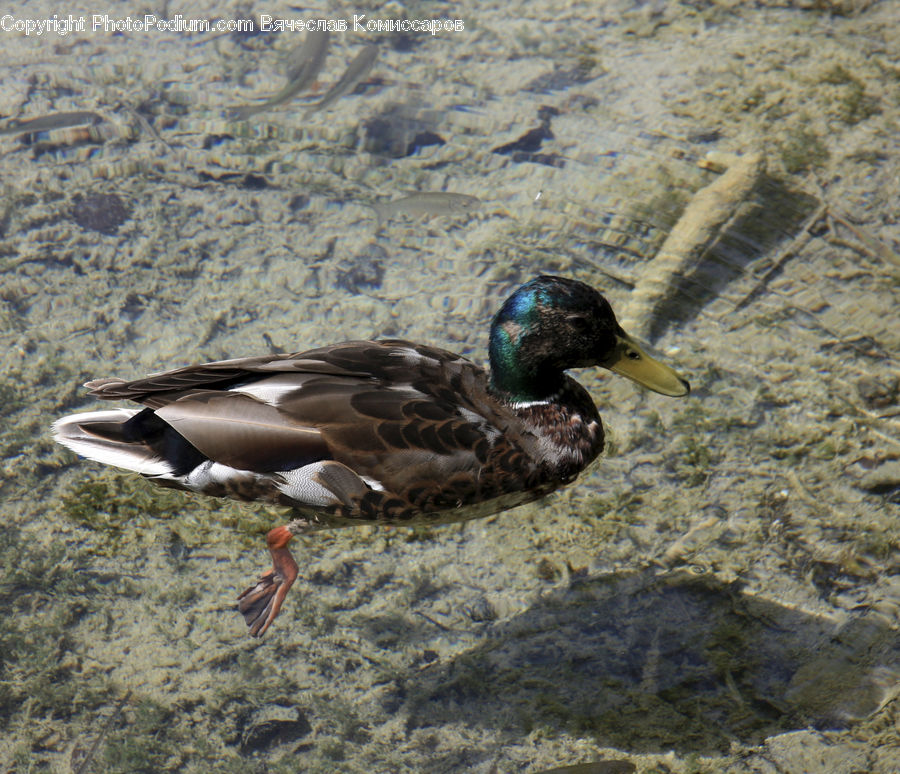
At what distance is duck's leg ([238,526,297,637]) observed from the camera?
3.31 m

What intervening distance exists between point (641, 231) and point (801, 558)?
2027mm

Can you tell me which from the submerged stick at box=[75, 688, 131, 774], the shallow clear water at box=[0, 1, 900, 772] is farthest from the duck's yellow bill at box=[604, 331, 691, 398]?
the submerged stick at box=[75, 688, 131, 774]

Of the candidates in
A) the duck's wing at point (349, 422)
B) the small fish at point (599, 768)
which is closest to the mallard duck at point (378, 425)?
the duck's wing at point (349, 422)

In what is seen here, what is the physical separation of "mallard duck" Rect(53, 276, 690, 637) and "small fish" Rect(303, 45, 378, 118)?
241 centimetres

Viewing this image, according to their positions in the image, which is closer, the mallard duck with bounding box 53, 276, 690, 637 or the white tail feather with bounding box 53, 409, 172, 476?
the mallard duck with bounding box 53, 276, 690, 637

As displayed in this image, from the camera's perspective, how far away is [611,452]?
156 inches

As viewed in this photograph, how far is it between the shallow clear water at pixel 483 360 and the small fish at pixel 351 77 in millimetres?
80

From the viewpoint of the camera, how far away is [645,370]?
148 inches

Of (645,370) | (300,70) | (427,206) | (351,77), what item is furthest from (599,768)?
(300,70)

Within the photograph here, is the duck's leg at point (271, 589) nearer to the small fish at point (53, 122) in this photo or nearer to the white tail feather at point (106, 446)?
the white tail feather at point (106, 446)

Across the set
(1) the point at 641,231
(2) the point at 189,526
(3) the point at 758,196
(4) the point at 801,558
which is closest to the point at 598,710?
(4) the point at 801,558

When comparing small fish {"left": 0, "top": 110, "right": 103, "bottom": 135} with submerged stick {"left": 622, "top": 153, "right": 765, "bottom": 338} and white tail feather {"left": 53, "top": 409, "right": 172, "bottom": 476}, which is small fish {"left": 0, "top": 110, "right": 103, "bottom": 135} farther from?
submerged stick {"left": 622, "top": 153, "right": 765, "bottom": 338}

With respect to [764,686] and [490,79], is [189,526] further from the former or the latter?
[490,79]

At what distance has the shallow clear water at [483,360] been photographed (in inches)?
121
